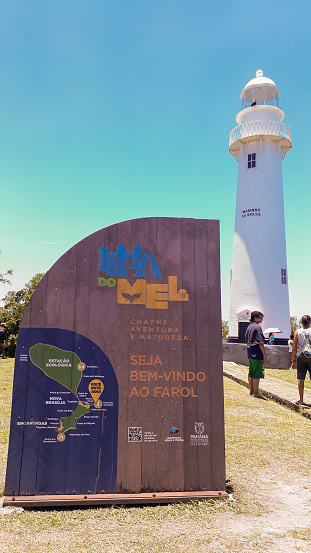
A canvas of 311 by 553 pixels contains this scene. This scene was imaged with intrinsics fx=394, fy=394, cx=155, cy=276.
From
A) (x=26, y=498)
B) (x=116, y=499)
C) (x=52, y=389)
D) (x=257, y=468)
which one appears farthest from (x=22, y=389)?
(x=257, y=468)

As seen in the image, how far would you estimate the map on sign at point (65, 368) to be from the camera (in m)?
4.36

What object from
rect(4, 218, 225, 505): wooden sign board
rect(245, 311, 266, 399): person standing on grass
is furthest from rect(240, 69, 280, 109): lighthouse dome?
rect(4, 218, 225, 505): wooden sign board

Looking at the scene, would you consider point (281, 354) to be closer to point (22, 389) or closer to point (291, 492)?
point (291, 492)

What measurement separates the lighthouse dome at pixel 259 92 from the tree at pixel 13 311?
17676 mm

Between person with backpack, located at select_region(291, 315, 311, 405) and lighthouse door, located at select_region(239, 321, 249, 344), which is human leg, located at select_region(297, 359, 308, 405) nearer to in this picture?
person with backpack, located at select_region(291, 315, 311, 405)

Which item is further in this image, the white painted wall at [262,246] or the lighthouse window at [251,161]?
the lighthouse window at [251,161]

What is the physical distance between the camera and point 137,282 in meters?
4.64

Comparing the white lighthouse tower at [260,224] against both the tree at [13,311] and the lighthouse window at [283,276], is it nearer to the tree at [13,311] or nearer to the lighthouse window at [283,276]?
the lighthouse window at [283,276]

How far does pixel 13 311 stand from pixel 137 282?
1845cm

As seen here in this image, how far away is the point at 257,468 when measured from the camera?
201 inches

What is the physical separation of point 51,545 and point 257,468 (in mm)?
2879

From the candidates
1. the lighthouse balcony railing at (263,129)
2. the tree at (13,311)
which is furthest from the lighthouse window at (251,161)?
the tree at (13,311)

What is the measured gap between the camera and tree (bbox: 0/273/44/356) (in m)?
20.2

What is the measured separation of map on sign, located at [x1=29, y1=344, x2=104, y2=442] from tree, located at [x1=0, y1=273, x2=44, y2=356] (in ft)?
54.3
